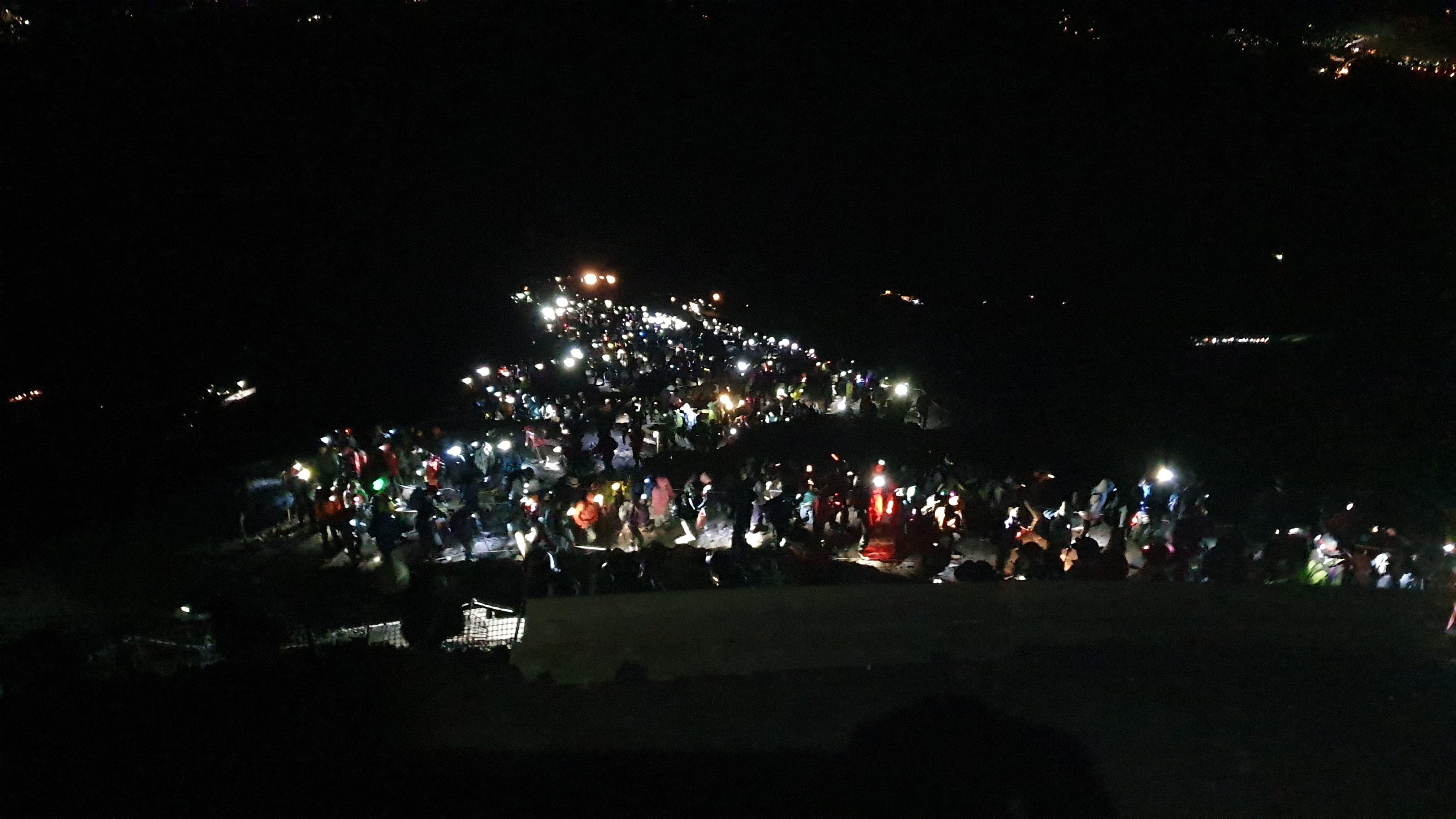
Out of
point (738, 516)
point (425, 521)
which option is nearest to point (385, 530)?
point (425, 521)

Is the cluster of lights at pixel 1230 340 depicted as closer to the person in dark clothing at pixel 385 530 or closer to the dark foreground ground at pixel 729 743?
the dark foreground ground at pixel 729 743

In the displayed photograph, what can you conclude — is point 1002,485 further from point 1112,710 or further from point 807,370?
point 807,370

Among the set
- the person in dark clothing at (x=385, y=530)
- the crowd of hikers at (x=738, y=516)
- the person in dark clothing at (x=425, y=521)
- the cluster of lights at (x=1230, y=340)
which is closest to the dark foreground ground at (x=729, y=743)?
the crowd of hikers at (x=738, y=516)

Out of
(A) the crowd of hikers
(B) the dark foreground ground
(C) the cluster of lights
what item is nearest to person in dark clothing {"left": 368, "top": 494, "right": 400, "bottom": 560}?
(A) the crowd of hikers

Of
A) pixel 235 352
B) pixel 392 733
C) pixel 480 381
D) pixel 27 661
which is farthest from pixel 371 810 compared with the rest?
pixel 480 381

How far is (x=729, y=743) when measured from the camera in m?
3.93

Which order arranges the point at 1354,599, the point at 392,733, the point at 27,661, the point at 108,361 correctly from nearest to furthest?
the point at 392,733, the point at 27,661, the point at 1354,599, the point at 108,361

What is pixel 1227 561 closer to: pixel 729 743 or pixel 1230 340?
pixel 729 743

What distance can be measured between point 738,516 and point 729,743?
468cm

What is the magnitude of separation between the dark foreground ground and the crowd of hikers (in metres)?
2.11

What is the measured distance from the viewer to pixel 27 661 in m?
4.71

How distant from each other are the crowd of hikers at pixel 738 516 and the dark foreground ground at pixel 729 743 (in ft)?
6.92

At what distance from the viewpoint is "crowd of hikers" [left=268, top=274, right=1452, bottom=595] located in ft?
23.8

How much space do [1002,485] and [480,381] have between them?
37.8 feet
